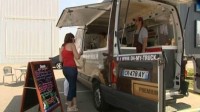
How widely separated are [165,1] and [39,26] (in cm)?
2188

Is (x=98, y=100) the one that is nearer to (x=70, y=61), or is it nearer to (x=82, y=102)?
(x=70, y=61)

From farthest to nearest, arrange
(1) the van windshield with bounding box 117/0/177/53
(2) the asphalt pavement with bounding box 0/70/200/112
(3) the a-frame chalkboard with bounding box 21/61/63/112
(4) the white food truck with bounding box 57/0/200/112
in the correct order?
1. (2) the asphalt pavement with bounding box 0/70/200/112
2. (1) the van windshield with bounding box 117/0/177/53
3. (3) the a-frame chalkboard with bounding box 21/61/63/112
4. (4) the white food truck with bounding box 57/0/200/112

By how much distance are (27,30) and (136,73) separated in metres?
22.8

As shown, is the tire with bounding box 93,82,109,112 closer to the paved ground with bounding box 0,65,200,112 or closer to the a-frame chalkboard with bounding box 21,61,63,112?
the paved ground with bounding box 0,65,200,112

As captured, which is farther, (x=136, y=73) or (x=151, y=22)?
(x=151, y=22)

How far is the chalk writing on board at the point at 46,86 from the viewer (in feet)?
21.3

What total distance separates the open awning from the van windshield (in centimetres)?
44

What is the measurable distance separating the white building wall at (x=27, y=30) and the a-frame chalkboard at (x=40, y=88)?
801 inches

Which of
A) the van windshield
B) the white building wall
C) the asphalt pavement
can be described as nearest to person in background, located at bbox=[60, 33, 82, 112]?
the asphalt pavement

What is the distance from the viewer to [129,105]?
5562 mm

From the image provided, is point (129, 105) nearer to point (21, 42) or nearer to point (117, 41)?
point (117, 41)

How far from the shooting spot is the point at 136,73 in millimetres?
5383

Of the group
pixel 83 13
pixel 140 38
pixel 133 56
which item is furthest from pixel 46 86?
pixel 140 38

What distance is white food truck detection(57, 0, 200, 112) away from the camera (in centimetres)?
505
